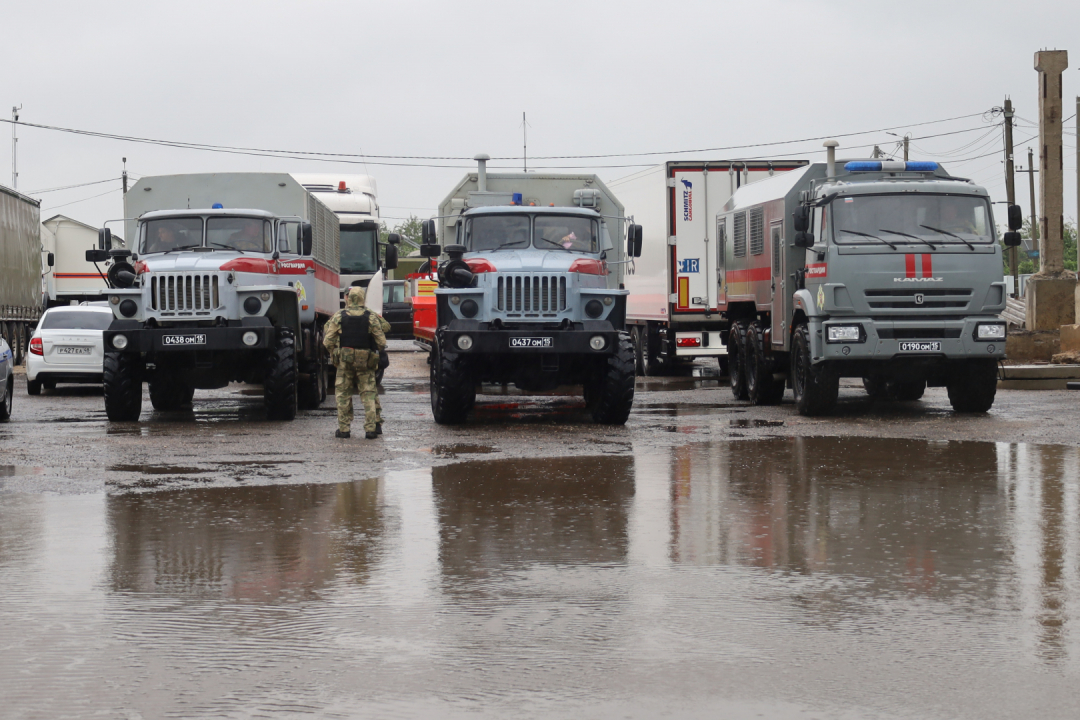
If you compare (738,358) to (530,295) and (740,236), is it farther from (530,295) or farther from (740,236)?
(530,295)

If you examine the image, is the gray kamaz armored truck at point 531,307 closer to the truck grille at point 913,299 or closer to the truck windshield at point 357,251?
the truck grille at point 913,299

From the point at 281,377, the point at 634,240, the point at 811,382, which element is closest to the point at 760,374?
the point at 811,382

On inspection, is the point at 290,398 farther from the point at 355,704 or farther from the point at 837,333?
the point at 355,704

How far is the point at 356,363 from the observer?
15.6 metres

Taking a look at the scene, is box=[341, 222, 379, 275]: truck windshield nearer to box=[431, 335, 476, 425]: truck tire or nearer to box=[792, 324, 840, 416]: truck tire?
box=[431, 335, 476, 425]: truck tire

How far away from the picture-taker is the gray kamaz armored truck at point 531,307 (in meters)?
16.7

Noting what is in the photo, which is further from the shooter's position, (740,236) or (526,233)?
(740,236)

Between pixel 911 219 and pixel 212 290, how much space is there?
8.85 meters

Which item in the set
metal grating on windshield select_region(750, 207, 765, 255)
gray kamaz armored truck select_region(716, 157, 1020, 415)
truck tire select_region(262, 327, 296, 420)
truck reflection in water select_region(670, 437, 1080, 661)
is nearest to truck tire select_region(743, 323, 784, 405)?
metal grating on windshield select_region(750, 207, 765, 255)

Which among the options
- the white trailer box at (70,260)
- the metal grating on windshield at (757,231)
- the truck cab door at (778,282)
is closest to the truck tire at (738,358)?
the metal grating on windshield at (757,231)

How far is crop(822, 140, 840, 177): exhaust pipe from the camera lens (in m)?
18.9

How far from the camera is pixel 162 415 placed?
19062 millimetres

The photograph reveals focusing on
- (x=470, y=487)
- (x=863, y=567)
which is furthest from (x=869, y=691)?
(x=470, y=487)

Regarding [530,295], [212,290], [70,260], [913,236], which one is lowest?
[530,295]
